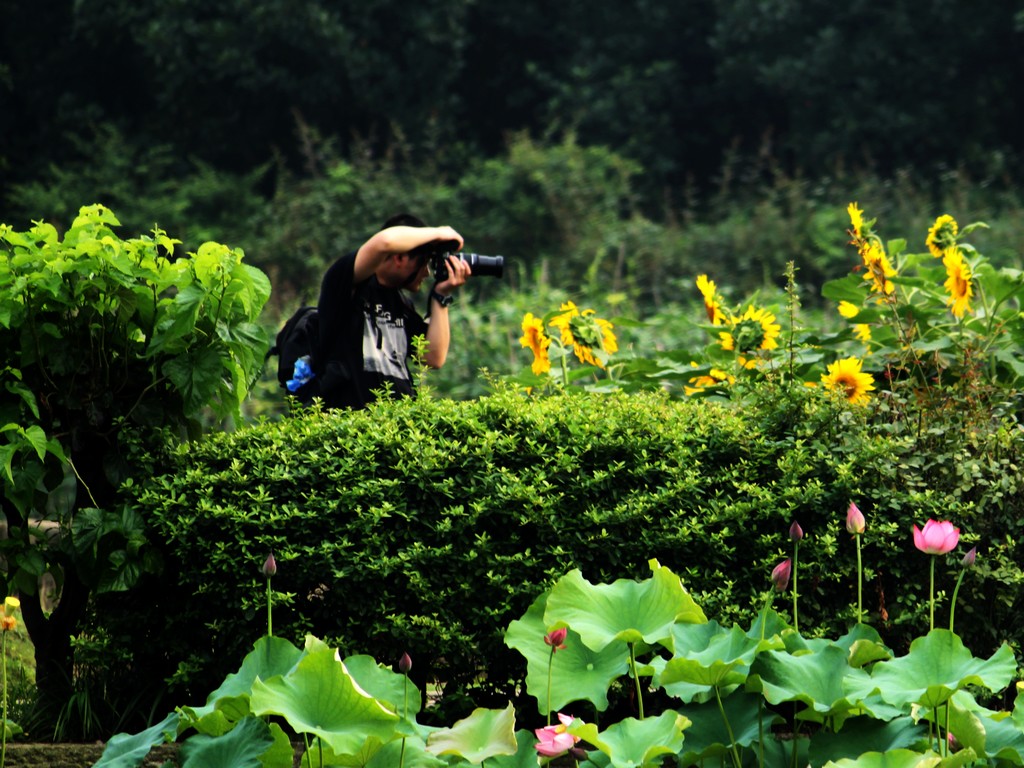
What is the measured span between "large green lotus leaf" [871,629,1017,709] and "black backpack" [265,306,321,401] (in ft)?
A: 7.03

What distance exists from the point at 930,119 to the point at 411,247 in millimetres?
18424

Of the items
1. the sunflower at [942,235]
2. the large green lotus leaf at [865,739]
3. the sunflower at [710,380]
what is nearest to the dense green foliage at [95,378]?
the sunflower at [710,380]

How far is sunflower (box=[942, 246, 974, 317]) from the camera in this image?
383 cm

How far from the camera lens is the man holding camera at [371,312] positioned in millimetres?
3869

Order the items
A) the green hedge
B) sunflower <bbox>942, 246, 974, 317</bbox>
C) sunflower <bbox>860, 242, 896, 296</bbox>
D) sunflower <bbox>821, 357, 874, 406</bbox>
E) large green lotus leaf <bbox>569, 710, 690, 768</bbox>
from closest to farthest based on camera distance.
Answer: large green lotus leaf <bbox>569, 710, 690, 768</bbox> < the green hedge < sunflower <bbox>821, 357, 874, 406</bbox> < sunflower <bbox>860, 242, 896, 296</bbox> < sunflower <bbox>942, 246, 974, 317</bbox>

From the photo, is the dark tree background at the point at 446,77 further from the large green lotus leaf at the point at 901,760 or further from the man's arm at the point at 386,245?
the large green lotus leaf at the point at 901,760

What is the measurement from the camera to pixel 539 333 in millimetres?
4078

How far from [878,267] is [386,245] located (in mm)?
1452

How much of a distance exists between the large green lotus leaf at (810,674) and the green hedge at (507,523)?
700 millimetres

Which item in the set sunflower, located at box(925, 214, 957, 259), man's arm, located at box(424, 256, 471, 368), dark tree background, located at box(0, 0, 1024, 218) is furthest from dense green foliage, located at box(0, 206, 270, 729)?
dark tree background, located at box(0, 0, 1024, 218)

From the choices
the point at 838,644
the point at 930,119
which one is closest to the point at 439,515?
the point at 838,644

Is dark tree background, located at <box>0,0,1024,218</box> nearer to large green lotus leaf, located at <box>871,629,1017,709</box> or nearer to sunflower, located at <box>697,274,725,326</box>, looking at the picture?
sunflower, located at <box>697,274,725,326</box>

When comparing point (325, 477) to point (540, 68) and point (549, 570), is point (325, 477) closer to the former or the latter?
point (549, 570)

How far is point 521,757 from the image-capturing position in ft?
7.56
